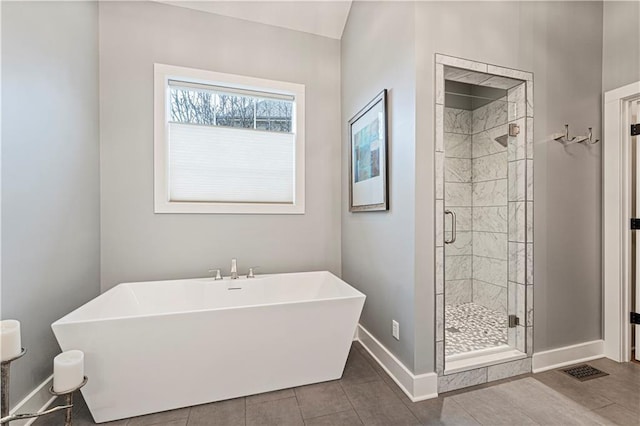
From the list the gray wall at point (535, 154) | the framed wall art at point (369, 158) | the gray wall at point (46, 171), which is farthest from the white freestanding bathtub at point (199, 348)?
the framed wall art at point (369, 158)

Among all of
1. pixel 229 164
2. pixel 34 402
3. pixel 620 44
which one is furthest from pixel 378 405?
pixel 620 44

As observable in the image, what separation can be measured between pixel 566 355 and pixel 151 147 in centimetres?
376

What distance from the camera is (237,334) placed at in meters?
1.73

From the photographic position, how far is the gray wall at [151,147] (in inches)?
96.3

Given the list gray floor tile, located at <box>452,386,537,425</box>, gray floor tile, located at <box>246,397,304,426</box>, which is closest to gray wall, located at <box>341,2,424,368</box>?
gray floor tile, located at <box>452,386,537,425</box>

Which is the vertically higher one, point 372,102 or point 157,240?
point 372,102

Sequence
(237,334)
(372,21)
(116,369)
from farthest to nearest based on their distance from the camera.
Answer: (372,21) → (237,334) → (116,369)

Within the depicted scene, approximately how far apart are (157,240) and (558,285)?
10.7 ft

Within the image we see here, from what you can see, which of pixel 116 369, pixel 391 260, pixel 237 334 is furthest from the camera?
pixel 391 260

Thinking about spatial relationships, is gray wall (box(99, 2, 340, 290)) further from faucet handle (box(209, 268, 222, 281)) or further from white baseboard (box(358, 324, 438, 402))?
white baseboard (box(358, 324, 438, 402))

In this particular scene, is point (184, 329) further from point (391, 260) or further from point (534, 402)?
point (534, 402)

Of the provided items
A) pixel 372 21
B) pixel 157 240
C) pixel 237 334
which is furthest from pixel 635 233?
pixel 157 240

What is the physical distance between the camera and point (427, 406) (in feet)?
5.76

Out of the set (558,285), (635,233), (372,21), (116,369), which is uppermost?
(372,21)
